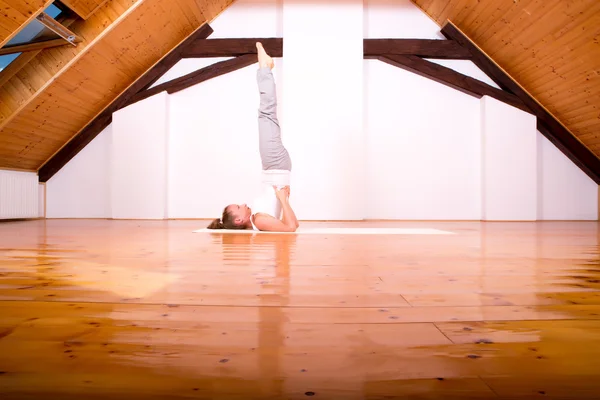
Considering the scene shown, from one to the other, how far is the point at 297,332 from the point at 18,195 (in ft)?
19.5

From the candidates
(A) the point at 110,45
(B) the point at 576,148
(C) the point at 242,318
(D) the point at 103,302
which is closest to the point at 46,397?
(C) the point at 242,318

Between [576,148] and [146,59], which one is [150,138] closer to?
[146,59]

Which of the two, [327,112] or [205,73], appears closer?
[327,112]

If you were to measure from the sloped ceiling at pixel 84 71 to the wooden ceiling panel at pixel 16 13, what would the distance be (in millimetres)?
22

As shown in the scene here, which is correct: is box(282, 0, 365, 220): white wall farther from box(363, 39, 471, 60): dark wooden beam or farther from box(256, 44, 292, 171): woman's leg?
box(256, 44, 292, 171): woman's leg

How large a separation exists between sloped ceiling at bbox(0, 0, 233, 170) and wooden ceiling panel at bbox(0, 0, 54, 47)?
0.07ft

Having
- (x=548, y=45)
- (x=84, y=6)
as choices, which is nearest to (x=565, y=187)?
(x=548, y=45)

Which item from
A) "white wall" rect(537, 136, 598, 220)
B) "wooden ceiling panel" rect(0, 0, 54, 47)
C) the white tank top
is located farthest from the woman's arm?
"white wall" rect(537, 136, 598, 220)

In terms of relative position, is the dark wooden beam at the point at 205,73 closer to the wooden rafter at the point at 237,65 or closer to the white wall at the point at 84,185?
the wooden rafter at the point at 237,65

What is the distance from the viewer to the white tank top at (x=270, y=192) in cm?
379

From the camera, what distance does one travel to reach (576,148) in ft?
19.8

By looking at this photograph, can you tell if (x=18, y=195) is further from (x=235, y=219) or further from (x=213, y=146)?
(x=235, y=219)

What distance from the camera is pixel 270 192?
12.7 ft

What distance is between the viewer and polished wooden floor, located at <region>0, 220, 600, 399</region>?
1.96 feet
